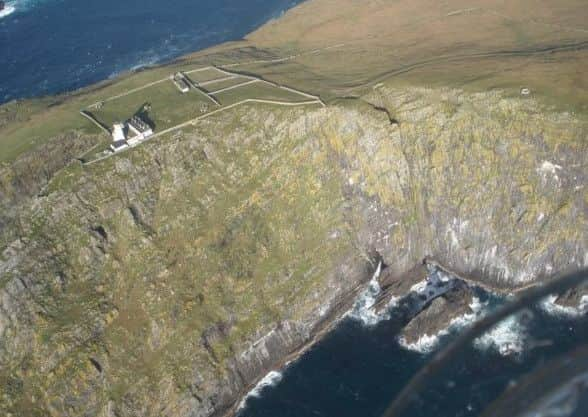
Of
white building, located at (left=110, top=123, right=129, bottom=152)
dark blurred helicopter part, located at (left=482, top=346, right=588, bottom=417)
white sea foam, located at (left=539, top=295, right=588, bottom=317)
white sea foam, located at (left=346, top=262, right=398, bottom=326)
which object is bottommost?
dark blurred helicopter part, located at (left=482, top=346, right=588, bottom=417)

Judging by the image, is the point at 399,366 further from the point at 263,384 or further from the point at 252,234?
the point at 252,234

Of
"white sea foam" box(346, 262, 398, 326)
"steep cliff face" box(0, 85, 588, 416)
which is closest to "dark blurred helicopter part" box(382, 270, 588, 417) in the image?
"steep cliff face" box(0, 85, 588, 416)

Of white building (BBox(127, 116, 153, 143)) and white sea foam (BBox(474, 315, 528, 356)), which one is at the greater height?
white building (BBox(127, 116, 153, 143))

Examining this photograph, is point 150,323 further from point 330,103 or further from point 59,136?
point 330,103

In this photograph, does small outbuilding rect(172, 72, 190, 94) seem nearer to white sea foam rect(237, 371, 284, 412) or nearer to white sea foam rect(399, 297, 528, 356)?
white sea foam rect(237, 371, 284, 412)

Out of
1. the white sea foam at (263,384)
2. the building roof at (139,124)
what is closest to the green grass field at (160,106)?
the building roof at (139,124)

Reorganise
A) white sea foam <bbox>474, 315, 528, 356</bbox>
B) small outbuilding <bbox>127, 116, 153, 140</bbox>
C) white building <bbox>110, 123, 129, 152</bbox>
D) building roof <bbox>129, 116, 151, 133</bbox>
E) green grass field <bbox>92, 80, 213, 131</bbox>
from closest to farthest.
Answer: white sea foam <bbox>474, 315, 528, 356</bbox> → white building <bbox>110, 123, 129, 152</bbox> → small outbuilding <bbox>127, 116, 153, 140</bbox> → building roof <bbox>129, 116, 151, 133</bbox> → green grass field <bbox>92, 80, 213, 131</bbox>

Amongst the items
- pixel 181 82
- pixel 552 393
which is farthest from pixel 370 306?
pixel 181 82

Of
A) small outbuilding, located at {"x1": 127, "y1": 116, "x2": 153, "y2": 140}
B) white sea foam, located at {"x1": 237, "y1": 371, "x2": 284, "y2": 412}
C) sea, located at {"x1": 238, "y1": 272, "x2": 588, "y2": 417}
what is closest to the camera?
sea, located at {"x1": 238, "y1": 272, "x2": 588, "y2": 417}

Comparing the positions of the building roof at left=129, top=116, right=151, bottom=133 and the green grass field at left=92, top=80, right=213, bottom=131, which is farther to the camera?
the green grass field at left=92, top=80, right=213, bottom=131

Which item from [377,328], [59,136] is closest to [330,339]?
[377,328]
